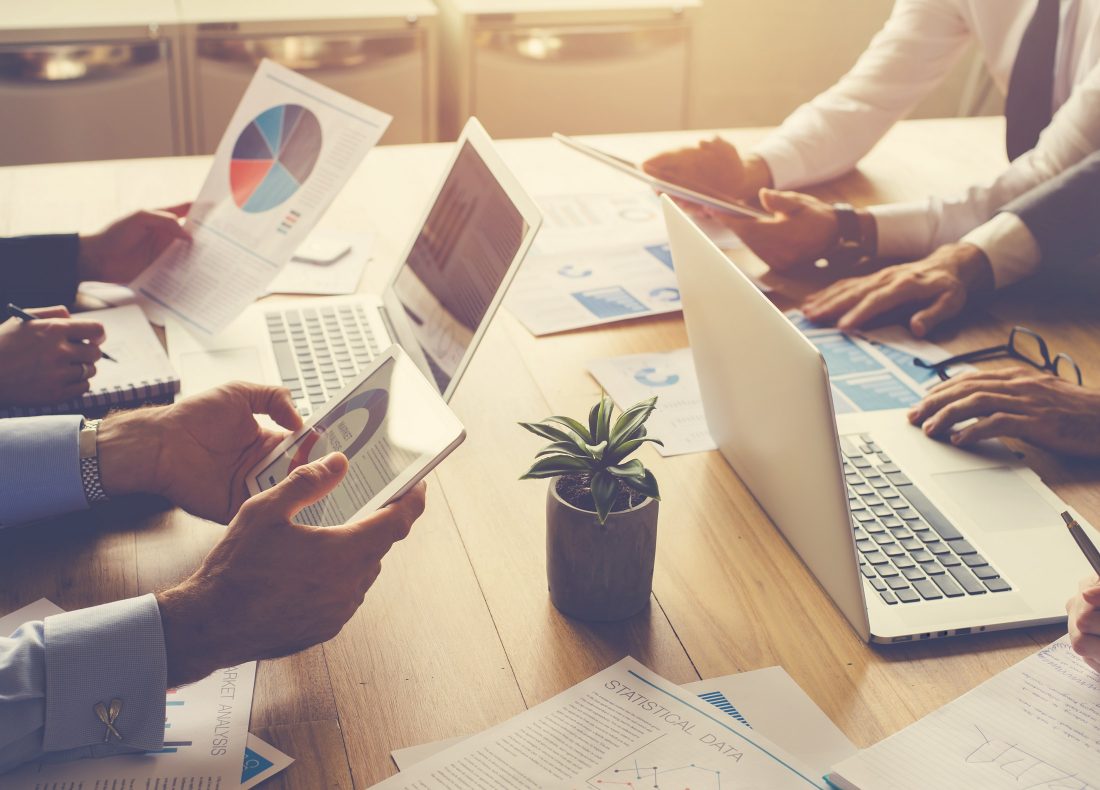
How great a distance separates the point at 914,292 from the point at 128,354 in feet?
3.20

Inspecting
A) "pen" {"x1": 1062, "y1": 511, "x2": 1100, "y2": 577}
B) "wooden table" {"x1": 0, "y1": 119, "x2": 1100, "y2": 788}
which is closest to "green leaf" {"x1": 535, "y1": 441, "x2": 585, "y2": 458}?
"wooden table" {"x1": 0, "y1": 119, "x2": 1100, "y2": 788}

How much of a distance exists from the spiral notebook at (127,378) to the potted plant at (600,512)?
0.54 metres

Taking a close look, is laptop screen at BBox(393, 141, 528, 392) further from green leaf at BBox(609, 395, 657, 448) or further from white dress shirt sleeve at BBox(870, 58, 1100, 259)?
white dress shirt sleeve at BBox(870, 58, 1100, 259)

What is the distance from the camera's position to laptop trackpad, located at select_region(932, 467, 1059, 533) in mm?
1069

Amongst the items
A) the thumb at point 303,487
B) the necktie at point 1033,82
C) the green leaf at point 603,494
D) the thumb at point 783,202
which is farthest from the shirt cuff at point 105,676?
the necktie at point 1033,82

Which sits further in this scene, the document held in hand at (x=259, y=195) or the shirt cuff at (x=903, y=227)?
the shirt cuff at (x=903, y=227)

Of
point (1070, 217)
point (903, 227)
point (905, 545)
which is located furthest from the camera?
point (903, 227)

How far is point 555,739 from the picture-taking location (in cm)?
82

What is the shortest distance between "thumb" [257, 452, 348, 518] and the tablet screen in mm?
48

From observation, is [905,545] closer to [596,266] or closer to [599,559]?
[599,559]

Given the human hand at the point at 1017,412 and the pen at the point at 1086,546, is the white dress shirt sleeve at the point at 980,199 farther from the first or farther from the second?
the pen at the point at 1086,546

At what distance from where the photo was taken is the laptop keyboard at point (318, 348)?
1282mm

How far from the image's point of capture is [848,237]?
1650 mm

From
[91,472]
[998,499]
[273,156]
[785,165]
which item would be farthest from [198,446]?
[785,165]
